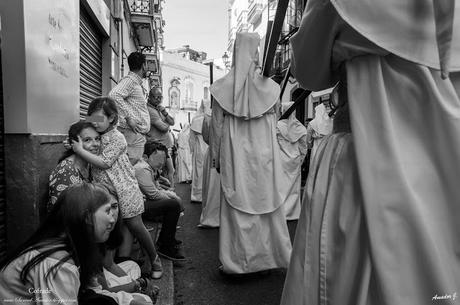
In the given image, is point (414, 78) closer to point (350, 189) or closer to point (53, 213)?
point (350, 189)

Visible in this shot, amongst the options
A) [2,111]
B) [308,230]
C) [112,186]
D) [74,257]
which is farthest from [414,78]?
[2,111]

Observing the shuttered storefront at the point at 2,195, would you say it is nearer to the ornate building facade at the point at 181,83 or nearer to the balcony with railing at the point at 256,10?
the balcony with railing at the point at 256,10

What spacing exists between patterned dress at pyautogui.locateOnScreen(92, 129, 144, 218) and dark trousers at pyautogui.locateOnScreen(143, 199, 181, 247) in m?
0.63

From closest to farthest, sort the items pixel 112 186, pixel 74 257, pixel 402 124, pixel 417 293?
1. pixel 417 293
2. pixel 402 124
3. pixel 74 257
4. pixel 112 186

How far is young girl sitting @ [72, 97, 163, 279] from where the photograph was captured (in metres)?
2.70

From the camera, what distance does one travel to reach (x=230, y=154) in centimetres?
354

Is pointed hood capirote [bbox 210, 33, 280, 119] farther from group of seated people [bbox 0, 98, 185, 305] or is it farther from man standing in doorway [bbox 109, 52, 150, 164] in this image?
group of seated people [bbox 0, 98, 185, 305]

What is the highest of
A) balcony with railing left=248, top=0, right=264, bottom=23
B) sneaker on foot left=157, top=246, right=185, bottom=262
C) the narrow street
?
balcony with railing left=248, top=0, right=264, bottom=23

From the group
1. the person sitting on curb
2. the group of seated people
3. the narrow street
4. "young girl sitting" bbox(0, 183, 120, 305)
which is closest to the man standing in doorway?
the person sitting on curb

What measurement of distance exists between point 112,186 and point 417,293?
2.26 meters

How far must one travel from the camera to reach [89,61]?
570 centimetres

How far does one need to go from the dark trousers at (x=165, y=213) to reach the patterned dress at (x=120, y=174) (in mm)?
634

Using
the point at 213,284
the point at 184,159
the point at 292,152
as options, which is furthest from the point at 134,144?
the point at 184,159

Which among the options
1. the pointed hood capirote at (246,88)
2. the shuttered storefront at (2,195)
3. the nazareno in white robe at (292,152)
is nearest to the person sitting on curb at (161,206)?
the pointed hood capirote at (246,88)
